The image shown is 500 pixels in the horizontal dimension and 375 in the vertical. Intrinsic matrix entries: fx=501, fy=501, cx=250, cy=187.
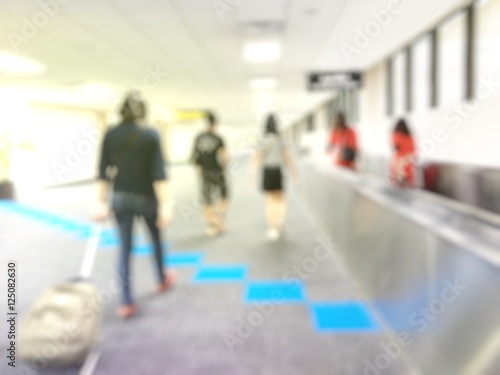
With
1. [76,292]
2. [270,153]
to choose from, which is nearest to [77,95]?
[270,153]

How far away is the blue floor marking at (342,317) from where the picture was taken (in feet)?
11.5

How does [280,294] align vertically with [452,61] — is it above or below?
below

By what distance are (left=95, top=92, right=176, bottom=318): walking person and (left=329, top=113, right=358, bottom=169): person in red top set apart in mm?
4862

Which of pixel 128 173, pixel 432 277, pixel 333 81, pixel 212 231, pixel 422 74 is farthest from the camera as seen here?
pixel 333 81

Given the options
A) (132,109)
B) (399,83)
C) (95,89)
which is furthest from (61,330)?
(95,89)

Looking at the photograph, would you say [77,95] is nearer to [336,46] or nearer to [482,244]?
[336,46]

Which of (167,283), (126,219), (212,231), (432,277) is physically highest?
(126,219)

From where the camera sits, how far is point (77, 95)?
15039mm

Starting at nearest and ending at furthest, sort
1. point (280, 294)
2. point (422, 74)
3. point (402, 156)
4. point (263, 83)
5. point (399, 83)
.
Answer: point (280, 294)
point (402, 156)
point (422, 74)
point (399, 83)
point (263, 83)

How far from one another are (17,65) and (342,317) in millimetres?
8162

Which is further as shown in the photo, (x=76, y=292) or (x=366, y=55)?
(x=366, y=55)

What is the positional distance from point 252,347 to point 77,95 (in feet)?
44.2

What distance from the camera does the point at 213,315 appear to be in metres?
3.83

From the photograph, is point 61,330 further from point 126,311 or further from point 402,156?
point 402,156
